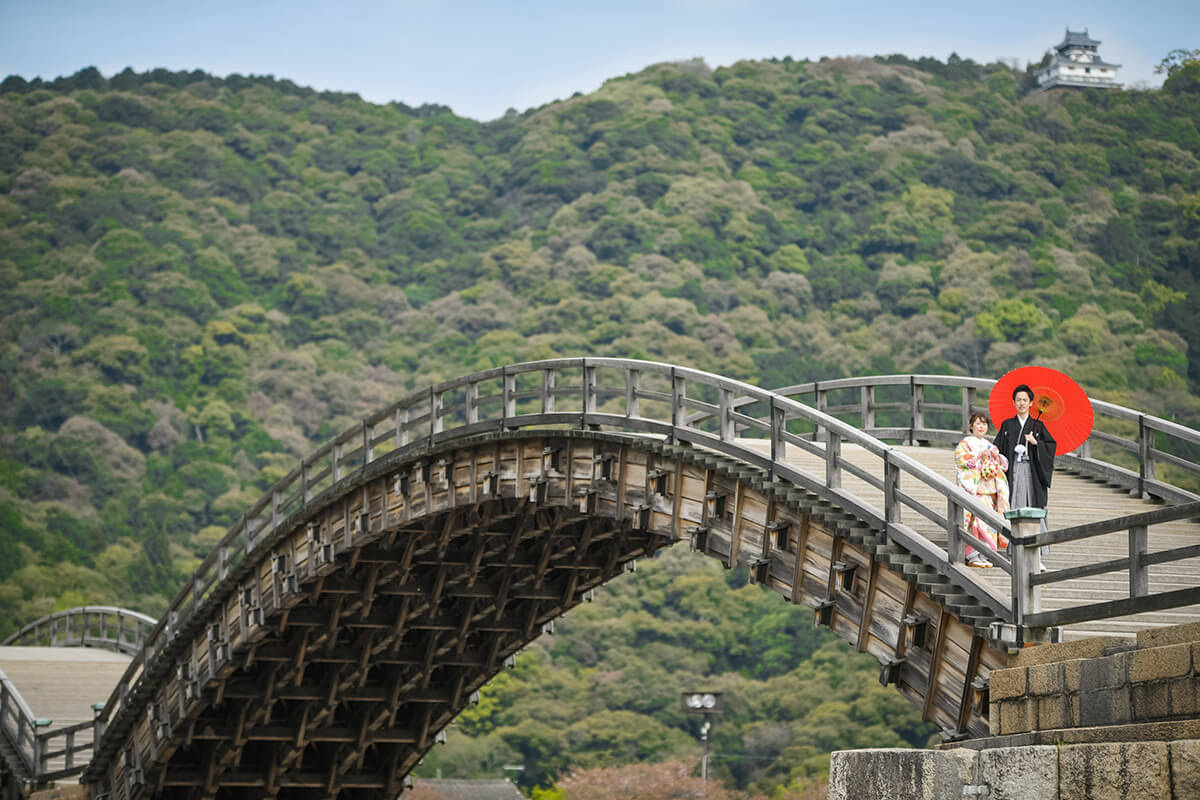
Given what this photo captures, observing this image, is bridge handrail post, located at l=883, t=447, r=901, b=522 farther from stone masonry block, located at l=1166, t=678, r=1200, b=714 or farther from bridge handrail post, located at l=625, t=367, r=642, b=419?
stone masonry block, located at l=1166, t=678, r=1200, b=714

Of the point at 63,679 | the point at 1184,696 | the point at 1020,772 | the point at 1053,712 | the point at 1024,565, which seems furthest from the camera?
the point at 63,679

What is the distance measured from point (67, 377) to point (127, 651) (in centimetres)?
5474

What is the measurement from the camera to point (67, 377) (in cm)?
8906

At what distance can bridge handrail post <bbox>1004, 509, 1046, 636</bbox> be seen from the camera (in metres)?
10.5

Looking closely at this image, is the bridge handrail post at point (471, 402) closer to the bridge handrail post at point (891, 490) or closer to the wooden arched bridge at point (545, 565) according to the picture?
the wooden arched bridge at point (545, 565)

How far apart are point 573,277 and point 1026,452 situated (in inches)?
3259

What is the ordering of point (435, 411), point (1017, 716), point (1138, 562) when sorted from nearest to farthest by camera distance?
point (1017, 716), point (1138, 562), point (435, 411)

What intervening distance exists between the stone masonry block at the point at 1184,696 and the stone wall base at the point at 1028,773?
1.69 feet

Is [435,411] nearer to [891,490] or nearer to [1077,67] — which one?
[891,490]

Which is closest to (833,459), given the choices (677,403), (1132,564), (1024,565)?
(677,403)

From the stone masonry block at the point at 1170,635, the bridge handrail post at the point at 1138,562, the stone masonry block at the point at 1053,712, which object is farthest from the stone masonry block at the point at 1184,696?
the bridge handrail post at the point at 1138,562

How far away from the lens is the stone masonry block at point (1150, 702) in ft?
25.3

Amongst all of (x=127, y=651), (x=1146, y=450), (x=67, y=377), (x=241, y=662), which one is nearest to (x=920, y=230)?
(x=67, y=377)

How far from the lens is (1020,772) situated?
7.73 meters
